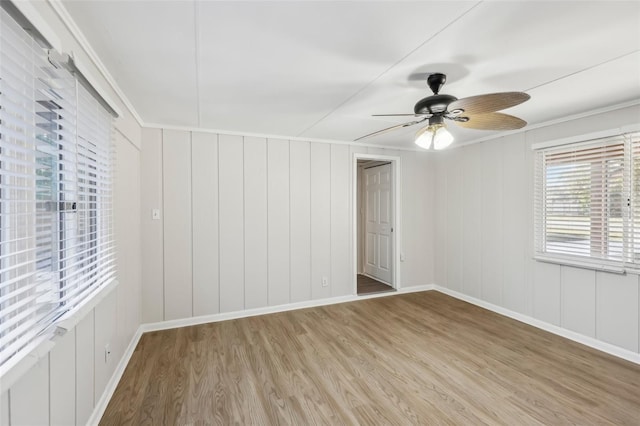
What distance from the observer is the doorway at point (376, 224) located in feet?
14.9

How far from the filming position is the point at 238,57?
179 centimetres

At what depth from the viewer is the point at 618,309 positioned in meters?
2.62

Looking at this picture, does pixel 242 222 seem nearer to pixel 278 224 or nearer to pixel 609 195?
pixel 278 224

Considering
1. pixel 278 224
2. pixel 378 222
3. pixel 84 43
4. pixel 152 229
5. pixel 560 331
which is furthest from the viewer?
pixel 378 222

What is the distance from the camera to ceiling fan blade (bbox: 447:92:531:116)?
A: 5.12 feet

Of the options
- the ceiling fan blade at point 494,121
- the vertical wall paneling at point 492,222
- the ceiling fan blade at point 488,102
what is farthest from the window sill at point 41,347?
the vertical wall paneling at point 492,222

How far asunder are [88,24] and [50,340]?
156cm

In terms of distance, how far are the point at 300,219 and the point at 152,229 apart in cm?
177

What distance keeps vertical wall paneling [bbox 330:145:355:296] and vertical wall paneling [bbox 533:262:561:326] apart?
225 centimetres

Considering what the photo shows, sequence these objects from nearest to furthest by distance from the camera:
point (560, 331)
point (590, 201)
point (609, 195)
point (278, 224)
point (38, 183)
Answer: point (38, 183), point (609, 195), point (590, 201), point (560, 331), point (278, 224)

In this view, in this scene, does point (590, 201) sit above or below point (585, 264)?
above

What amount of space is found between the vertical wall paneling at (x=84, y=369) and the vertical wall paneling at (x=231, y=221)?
177 centimetres

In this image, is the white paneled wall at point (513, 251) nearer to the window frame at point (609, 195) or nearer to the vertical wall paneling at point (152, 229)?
the window frame at point (609, 195)

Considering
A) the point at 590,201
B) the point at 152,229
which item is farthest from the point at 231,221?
the point at 590,201
